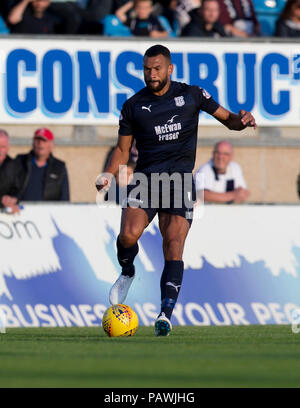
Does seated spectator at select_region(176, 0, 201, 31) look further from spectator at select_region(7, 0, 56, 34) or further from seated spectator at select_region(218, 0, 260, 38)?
spectator at select_region(7, 0, 56, 34)

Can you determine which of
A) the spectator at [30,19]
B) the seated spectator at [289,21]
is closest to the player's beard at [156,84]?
the spectator at [30,19]

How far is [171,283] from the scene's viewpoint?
9938 mm

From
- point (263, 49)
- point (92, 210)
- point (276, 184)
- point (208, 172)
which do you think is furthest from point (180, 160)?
point (276, 184)

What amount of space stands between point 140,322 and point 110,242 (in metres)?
1.03

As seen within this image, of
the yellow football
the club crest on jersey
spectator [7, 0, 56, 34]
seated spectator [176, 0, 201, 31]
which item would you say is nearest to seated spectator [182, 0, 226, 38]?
seated spectator [176, 0, 201, 31]

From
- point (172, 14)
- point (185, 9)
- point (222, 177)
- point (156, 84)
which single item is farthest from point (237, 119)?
point (172, 14)

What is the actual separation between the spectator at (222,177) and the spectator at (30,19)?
10.6 ft

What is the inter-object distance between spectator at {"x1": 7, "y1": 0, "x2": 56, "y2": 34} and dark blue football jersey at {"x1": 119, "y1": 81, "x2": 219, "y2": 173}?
581 cm

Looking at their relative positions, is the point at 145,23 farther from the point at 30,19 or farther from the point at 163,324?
the point at 163,324

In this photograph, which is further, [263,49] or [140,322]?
→ [263,49]
